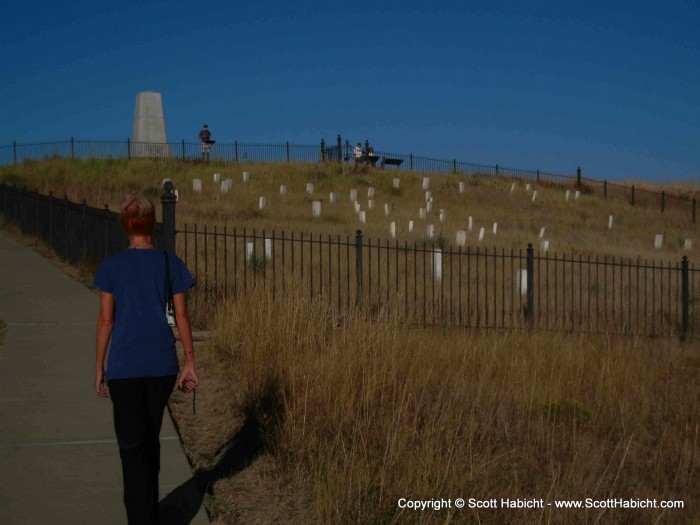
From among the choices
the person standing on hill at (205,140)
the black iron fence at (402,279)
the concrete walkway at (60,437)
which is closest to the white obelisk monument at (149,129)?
the person standing on hill at (205,140)

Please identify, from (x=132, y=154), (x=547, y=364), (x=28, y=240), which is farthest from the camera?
(x=132, y=154)

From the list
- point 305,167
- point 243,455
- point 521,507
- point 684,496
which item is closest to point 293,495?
point 243,455

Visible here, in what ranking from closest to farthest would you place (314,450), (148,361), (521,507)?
(148,361)
(521,507)
(314,450)

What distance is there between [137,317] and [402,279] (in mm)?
13365

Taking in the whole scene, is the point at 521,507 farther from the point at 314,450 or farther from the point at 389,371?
the point at 389,371

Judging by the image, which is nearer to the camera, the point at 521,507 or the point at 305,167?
the point at 521,507

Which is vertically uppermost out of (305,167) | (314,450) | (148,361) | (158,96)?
A: (158,96)

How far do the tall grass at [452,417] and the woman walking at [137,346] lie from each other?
106 centimetres

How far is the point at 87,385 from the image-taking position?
7.73 m

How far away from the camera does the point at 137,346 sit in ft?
14.4

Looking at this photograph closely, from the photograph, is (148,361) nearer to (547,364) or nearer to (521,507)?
(521,507)

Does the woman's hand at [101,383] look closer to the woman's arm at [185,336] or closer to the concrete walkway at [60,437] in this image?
the woman's arm at [185,336]

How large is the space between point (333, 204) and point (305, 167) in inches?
319

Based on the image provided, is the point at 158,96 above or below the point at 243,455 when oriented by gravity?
above
